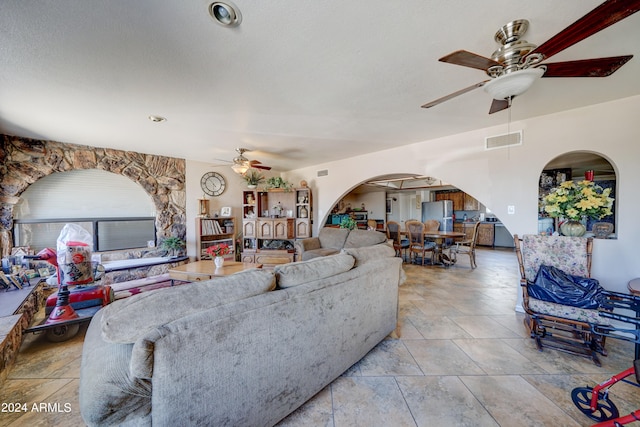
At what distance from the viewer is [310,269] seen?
1566mm

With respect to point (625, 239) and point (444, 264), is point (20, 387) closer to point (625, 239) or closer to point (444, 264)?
point (625, 239)

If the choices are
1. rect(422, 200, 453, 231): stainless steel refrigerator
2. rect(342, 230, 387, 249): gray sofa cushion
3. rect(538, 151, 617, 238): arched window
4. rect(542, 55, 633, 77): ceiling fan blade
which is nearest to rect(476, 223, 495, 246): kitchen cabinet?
rect(422, 200, 453, 231): stainless steel refrigerator

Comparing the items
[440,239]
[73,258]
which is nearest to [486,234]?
[440,239]

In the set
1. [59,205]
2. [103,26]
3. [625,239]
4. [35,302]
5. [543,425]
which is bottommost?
[543,425]

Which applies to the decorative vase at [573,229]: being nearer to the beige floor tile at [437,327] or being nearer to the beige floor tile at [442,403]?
the beige floor tile at [437,327]

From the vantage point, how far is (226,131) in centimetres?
325

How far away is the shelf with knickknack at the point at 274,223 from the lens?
5113 mm

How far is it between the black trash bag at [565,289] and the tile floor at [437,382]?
18.2 inches

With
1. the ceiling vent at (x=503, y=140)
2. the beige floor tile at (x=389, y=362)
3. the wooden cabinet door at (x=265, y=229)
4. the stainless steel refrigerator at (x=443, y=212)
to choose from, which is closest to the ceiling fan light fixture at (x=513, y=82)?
the ceiling vent at (x=503, y=140)

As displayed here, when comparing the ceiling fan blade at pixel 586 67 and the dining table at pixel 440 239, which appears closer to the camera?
the ceiling fan blade at pixel 586 67

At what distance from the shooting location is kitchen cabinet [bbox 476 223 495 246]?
24.8ft

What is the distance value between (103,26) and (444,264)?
6104mm

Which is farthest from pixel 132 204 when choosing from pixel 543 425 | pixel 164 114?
pixel 543 425

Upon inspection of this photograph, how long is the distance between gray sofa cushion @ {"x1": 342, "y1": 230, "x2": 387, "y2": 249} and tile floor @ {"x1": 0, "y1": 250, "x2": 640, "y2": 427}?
1753 millimetres
